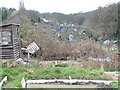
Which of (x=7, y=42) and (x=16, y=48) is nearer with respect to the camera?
(x=7, y=42)

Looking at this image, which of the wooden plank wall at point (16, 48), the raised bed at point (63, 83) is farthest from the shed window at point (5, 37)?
the raised bed at point (63, 83)

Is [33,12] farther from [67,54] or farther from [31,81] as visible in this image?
[31,81]

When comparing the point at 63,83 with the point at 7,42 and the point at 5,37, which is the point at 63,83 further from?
the point at 5,37

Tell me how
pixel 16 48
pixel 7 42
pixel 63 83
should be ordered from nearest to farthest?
1. pixel 63 83
2. pixel 7 42
3. pixel 16 48

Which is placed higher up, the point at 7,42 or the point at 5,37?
the point at 5,37

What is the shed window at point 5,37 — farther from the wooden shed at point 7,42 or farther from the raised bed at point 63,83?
the raised bed at point 63,83

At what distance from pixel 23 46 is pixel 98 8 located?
853cm

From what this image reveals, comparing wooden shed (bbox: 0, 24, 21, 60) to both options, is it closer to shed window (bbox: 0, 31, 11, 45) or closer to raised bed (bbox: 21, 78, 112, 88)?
shed window (bbox: 0, 31, 11, 45)

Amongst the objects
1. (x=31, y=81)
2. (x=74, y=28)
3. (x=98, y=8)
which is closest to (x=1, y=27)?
(x=31, y=81)

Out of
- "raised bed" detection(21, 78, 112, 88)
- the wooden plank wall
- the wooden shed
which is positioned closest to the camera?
"raised bed" detection(21, 78, 112, 88)

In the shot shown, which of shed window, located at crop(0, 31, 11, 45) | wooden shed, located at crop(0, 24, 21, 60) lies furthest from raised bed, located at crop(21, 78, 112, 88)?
shed window, located at crop(0, 31, 11, 45)

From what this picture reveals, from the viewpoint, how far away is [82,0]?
10.2 meters

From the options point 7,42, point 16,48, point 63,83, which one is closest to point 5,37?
point 7,42

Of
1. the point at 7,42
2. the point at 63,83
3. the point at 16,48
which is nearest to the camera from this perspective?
the point at 63,83
